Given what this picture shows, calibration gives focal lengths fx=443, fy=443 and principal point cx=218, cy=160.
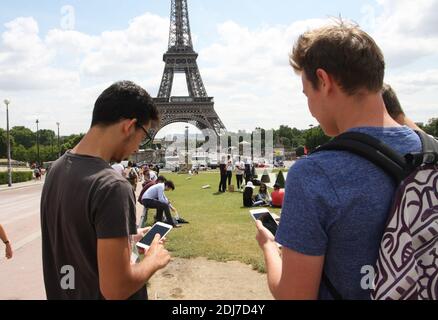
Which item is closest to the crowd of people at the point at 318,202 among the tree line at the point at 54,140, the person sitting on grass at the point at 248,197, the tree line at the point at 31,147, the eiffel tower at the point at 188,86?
the person sitting on grass at the point at 248,197

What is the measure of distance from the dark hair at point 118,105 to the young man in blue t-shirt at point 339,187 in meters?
0.99

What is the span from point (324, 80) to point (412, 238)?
651 millimetres

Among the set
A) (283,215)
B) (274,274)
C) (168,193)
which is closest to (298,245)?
(283,215)

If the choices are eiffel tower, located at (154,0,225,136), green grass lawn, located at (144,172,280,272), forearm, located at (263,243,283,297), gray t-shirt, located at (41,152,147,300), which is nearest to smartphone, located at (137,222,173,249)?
gray t-shirt, located at (41,152,147,300)

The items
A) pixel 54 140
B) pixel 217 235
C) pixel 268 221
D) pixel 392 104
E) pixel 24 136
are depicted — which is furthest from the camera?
pixel 54 140

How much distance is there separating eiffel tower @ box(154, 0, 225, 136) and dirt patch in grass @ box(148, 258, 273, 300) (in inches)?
2784

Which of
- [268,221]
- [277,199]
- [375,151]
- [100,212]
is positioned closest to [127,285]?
[100,212]

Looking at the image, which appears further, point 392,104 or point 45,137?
point 45,137

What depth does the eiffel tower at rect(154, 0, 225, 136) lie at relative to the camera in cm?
7844

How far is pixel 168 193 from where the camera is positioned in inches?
960

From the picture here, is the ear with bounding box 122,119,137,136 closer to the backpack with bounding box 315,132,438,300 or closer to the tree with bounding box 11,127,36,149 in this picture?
the backpack with bounding box 315,132,438,300

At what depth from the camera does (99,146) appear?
91.7 inches

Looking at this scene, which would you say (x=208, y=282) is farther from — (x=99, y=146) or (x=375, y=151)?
(x=375, y=151)
